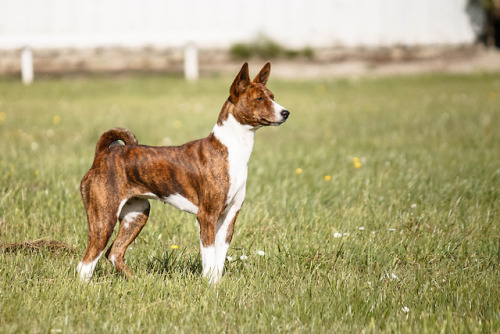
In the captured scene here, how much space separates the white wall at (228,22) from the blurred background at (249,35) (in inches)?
1.1

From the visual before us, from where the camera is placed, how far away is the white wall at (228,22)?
17.0 metres

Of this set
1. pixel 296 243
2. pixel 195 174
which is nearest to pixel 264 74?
pixel 195 174

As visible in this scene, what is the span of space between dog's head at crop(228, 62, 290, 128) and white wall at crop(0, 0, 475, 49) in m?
14.1

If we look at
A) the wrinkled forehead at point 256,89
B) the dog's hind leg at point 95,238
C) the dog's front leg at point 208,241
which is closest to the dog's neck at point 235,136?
the wrinkled forehead at point 256,89

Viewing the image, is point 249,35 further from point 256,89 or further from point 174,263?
point 256,89

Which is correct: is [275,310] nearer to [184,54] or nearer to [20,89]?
[20,89]

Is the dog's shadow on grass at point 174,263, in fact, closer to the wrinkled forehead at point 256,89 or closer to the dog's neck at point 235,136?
the dog's neck at point 235,136

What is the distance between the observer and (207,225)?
3.53m

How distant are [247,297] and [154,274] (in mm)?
666

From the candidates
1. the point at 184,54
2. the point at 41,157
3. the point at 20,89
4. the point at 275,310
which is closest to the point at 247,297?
the point at 275,310

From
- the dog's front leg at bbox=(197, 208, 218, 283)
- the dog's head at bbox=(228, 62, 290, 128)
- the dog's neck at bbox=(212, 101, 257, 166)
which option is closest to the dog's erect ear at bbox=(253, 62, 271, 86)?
the dog's head at bbox=(228, 62, 290, 128)

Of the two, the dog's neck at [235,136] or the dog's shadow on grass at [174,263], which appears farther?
the dog's shadow on grass at [174,263]

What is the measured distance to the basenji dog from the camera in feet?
11.5

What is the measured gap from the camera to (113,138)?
384cm
